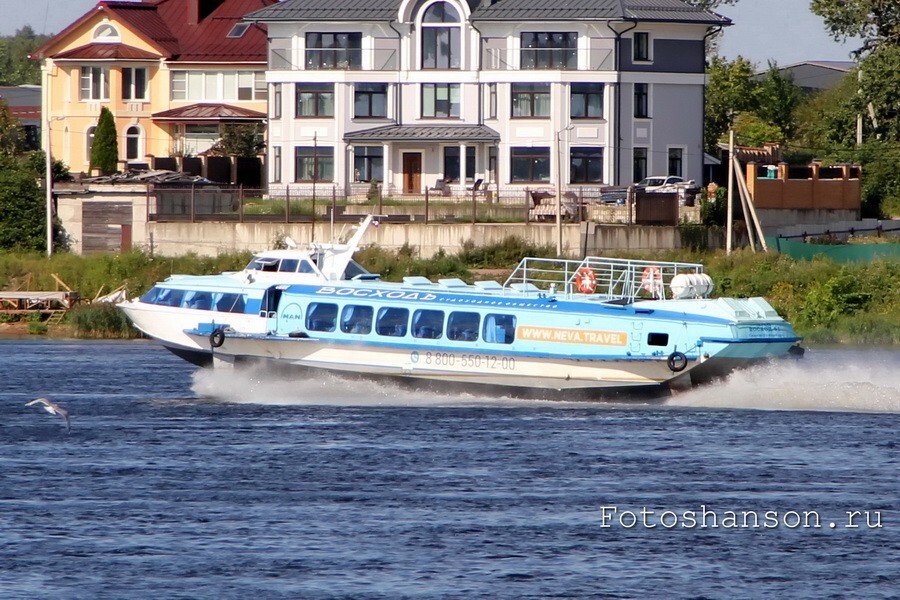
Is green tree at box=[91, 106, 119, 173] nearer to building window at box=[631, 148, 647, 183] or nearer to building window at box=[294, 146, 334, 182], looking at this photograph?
building window at box=[294, 146, 334, 182]

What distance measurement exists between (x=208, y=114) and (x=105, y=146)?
6799 mm

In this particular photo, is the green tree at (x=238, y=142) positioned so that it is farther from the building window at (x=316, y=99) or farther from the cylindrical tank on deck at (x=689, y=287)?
the cylindrical tank on deck at (x=689, y=287)

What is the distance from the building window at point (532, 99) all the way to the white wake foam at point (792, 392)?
3912cm

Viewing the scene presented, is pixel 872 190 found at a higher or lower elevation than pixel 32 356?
higher

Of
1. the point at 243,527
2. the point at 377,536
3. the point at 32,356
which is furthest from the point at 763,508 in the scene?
the point at 32,356

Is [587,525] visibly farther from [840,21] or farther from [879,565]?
[840,21]

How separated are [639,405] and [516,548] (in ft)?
41.6

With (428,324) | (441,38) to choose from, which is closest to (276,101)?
(441,38)

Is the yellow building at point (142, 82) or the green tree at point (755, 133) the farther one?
the green tree at point (755, 133)

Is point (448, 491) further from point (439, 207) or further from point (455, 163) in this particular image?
point (455, 163)

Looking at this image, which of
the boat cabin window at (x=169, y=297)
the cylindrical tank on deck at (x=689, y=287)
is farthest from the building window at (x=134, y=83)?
the cylindrical tank on deck at (x=689, y=287)

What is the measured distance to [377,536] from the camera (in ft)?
78.9

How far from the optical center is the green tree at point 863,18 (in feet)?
251

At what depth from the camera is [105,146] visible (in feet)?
260
